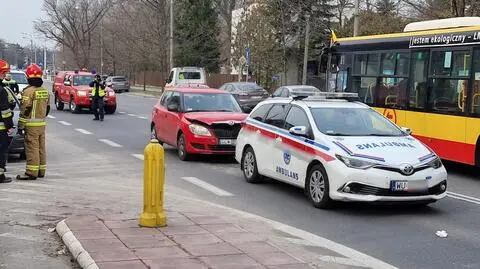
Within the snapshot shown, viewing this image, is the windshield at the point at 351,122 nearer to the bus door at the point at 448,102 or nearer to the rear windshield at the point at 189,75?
the bus door at the point at 448,102

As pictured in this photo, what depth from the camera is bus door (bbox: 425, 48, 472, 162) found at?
12.1 meters

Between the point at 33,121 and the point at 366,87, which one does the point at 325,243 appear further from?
the point at 366,87

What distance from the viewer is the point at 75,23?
309 ft

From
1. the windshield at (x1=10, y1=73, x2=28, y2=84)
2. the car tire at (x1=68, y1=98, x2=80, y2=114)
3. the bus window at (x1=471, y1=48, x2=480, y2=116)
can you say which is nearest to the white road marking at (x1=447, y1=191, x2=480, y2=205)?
the bus window at (x1=471, y1=48, x2=480, y2=116)

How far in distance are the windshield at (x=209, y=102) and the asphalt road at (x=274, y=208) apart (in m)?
1.20

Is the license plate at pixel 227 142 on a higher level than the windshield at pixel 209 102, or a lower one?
lower

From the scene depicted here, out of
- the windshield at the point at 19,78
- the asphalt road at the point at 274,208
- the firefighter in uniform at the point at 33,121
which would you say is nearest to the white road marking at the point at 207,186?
the asphalt road at the point at 274,208

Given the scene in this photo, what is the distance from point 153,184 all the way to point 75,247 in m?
1.15

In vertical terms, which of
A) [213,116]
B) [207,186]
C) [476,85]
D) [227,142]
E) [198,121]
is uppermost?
[476,85]

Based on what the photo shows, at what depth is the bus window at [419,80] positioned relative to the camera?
1329 centimetres

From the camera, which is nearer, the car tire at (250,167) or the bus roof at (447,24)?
the car tire at (250,167)

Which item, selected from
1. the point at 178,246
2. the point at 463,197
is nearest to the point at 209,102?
the point at 463,197

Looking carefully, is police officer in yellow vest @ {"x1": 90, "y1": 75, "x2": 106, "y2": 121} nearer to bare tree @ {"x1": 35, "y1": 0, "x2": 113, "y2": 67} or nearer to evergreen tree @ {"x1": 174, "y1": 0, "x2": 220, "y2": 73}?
evergreen tree @ {"x1": 174, "y1": 0, "x2": 220, "y2": 73}

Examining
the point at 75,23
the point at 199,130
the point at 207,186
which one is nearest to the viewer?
the point at 207,186
